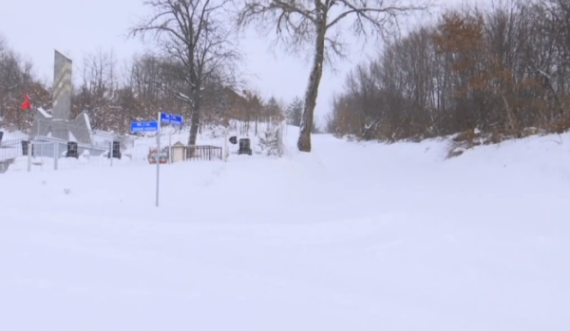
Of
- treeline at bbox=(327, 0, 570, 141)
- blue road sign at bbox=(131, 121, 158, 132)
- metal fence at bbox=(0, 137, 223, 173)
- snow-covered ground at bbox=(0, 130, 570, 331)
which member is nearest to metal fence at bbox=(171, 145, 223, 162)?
metal fence at bbox=(0, 137, 223, 173)

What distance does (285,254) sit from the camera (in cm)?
562

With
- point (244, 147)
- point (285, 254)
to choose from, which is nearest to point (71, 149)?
point (244, 147)

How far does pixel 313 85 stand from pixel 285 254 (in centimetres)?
1352

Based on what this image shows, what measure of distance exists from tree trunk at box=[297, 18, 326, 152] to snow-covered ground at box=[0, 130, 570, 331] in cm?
700

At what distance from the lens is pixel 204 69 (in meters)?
21.2

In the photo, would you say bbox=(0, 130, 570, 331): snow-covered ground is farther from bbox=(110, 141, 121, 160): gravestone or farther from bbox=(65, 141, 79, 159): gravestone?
bbox=(110, 141, 121, 160): gravestone

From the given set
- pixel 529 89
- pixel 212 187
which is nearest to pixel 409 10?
pixel 529 89

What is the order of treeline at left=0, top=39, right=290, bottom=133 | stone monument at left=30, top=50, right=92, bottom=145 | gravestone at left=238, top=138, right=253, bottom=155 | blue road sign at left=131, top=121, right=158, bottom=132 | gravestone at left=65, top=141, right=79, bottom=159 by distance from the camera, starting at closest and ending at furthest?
blue road sign at left=131, top=121, right=158, bottom=132 → gravestone at left=65, top=141, right=79, bottom=159 → gravestone at left=238, top=138, right=253, bottom=155 → stone monument at left=30, top=50, right=92, bottom=145 → treeline at left=0, top=39, right=290, bottom=133

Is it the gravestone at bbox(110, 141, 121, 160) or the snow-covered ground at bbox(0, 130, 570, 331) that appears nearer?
the snow-covered ground at bbox(0, 130, 570, 331)

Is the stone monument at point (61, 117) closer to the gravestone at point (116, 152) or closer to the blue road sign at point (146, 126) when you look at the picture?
the gravestone at point (116, 152)

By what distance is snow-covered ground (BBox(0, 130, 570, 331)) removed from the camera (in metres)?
3.65

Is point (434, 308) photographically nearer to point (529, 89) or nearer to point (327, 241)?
point (327, 241)

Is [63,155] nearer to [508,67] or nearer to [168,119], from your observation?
[168,119]

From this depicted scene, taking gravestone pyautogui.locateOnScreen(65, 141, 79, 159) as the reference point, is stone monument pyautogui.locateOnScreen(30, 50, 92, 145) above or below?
above
